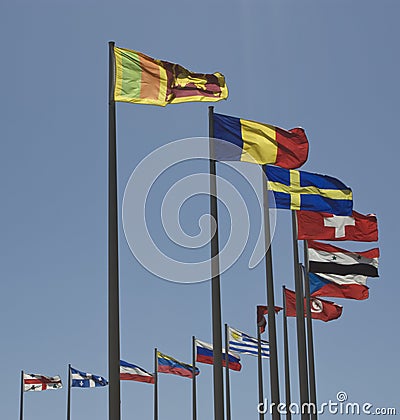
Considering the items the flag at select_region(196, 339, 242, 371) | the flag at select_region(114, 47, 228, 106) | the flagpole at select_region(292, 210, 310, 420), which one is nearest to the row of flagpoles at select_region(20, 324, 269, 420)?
the flag at select_region(196, 339, 242, 371)

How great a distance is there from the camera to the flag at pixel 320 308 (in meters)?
33.7

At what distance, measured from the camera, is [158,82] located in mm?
18672

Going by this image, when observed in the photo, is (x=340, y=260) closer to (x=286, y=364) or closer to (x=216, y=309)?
(x=286, y=364)

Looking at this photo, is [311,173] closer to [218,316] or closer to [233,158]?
[233,158]

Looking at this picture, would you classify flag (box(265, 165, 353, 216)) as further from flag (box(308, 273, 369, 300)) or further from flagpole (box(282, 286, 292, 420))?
flagpole (box(282, 286, 292, 420))

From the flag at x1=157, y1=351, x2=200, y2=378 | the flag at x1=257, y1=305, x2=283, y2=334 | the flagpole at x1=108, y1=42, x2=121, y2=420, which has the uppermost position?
the flag at x1=257, y1=305, x2=283, y2=334

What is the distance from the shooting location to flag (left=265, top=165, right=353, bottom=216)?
23.9 m

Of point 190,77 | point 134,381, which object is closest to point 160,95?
point 190,77

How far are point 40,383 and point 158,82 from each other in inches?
1314

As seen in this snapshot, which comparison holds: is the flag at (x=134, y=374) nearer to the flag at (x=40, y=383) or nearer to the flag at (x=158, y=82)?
the flag at (x=40, y=383)

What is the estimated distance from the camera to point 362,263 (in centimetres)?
2878

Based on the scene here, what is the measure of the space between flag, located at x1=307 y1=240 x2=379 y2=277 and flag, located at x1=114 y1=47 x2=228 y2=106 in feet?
33.1

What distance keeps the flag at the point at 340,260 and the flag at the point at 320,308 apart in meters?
4.71

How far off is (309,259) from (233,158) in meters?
8.29
